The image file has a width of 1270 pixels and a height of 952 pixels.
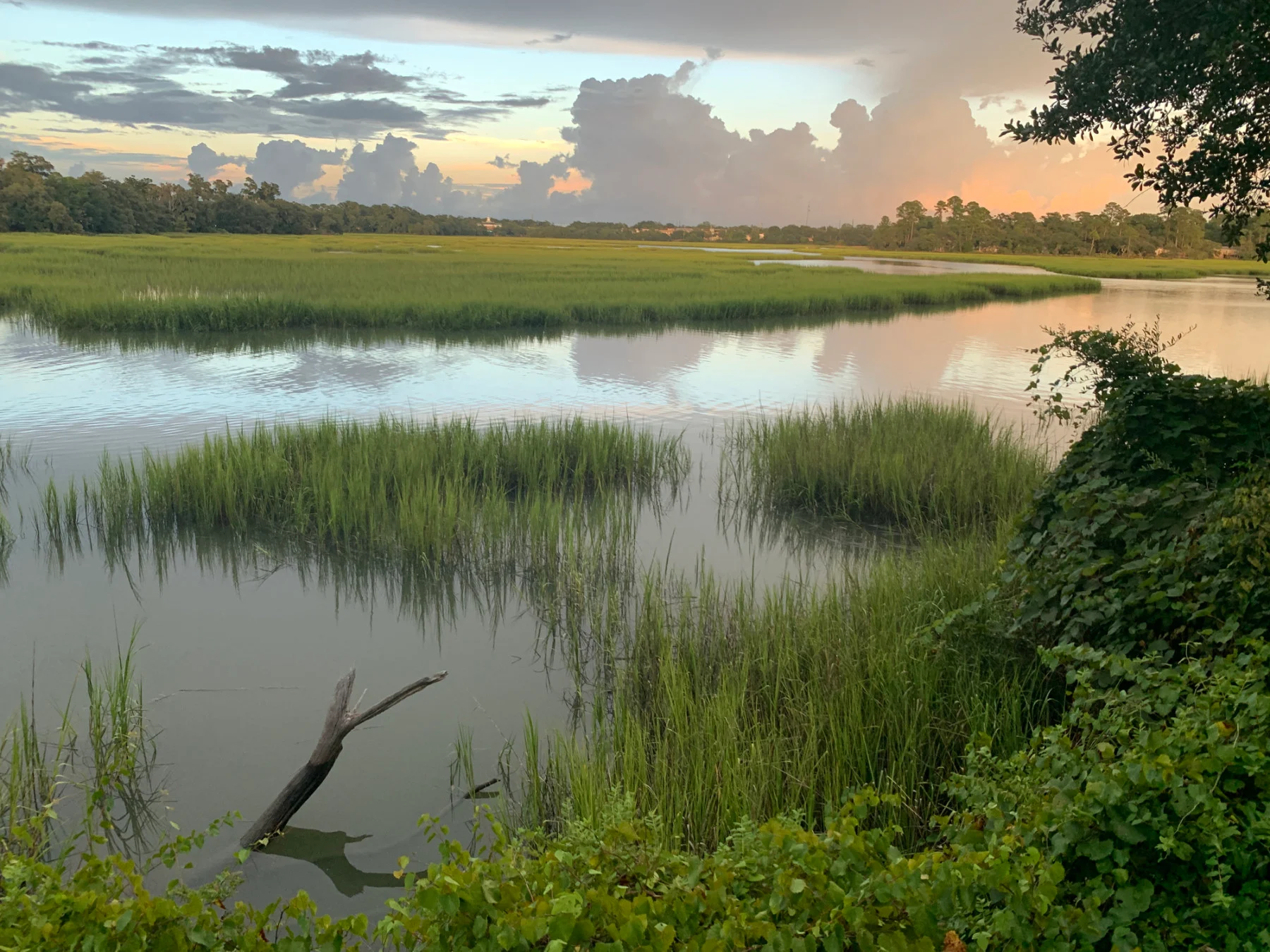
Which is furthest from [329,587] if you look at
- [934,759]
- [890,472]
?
[890,472]

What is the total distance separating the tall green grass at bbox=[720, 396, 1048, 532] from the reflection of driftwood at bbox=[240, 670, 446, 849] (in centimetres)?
533

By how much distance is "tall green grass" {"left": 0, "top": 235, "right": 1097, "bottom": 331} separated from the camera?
72.8 feet

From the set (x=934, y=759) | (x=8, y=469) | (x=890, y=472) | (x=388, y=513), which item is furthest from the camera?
(x=8, y=469)

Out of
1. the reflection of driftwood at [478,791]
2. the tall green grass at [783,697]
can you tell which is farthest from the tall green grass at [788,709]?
the reflection of driftwood at [478,791]

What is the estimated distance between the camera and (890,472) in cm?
905

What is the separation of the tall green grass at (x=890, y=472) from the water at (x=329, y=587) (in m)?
0.65

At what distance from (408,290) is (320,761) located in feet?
78.5

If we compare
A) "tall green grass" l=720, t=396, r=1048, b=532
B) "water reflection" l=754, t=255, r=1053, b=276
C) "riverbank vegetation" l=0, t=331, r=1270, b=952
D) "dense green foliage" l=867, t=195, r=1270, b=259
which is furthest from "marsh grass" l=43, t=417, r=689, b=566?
"dense green foliage" l=867, t=195, r=1270, b=259

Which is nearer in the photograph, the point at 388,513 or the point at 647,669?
the point at 647,669

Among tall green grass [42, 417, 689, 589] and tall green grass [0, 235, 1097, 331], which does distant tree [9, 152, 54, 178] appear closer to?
tall green grass [0, 235, 1097, 331]

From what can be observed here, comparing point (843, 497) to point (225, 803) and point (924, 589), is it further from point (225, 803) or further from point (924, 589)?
point (225, 803)

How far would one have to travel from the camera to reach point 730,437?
1199 cm

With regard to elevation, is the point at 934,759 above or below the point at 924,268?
below

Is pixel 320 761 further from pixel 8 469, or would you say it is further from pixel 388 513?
pixel 8 469
